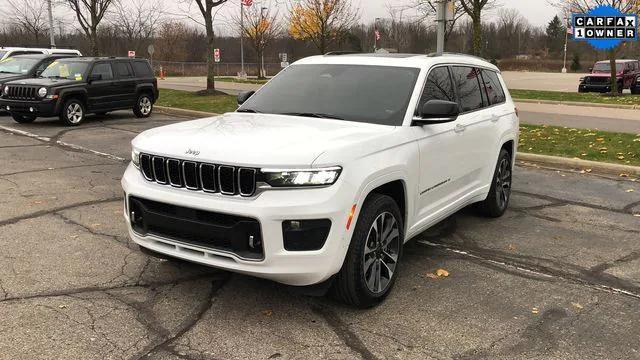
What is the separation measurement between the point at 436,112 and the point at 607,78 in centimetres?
2575

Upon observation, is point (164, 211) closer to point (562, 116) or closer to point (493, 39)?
point (562, 116)

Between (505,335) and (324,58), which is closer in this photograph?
(505,335)

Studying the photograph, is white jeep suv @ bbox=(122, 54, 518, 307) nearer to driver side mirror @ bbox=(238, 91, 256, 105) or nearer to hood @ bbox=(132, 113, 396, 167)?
hood @ bbox=(132, 113, 396, 167)

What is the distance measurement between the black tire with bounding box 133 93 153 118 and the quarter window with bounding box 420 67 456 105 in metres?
12.4

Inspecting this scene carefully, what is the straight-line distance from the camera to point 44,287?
162 inches

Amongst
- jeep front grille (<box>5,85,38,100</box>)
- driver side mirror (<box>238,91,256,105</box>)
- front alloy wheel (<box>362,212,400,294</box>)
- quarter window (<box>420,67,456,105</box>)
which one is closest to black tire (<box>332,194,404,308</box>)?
front alloy wheel (<box>362,212,400,294</box>)

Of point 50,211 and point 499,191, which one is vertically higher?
A: point 499,191

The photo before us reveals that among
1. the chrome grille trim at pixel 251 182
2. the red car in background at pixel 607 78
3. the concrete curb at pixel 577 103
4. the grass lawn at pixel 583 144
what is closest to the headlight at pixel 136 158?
the chrome grille trim at pixel 251 182

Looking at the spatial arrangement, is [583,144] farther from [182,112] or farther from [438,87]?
[182,112]

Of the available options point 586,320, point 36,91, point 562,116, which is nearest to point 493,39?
point 562,116

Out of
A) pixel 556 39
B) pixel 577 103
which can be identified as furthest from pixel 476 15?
pixel 556 39

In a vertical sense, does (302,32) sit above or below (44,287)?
above

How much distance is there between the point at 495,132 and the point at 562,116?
1110 centimetres

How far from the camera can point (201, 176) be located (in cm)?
349
